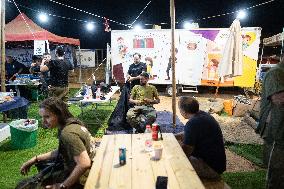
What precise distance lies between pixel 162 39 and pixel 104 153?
11.7 metres

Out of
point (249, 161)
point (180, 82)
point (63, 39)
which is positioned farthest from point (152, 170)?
point (63, 39)

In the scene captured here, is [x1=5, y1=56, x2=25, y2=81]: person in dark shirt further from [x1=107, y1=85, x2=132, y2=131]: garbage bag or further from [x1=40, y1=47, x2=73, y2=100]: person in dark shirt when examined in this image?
[x1=107, y1=85, x2=132, y2=131]: garbage bag

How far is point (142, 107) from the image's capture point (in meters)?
8.22

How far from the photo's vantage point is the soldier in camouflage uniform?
3.39 metres

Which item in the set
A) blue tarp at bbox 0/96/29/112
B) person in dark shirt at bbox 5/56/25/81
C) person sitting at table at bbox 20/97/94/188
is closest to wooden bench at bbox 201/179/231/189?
person sitting at table at bbox 20/97/94/188

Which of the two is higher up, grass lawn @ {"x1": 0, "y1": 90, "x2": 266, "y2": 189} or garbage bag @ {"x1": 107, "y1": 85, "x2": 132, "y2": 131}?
garbage bag @ {"x1": 107, "y1": 85, "x2": 132, "y2": 131}

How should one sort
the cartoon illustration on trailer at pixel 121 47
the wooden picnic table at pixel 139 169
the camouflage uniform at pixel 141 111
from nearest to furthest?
the wooden picnic table at pixel 139 169
the camouflage uniform at pixel 141 111
the cartoon illustration on trailer at pixel 121 47

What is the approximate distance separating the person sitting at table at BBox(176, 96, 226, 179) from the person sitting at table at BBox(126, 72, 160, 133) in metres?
3.39

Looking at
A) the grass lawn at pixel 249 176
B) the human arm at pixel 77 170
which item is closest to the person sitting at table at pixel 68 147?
the human arm at pixel 77 170

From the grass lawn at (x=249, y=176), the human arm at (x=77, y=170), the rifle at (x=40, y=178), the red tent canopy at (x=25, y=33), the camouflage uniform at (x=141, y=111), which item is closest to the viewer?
the human arm at (x=77, y=170)

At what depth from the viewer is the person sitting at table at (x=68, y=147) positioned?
345 centimetres

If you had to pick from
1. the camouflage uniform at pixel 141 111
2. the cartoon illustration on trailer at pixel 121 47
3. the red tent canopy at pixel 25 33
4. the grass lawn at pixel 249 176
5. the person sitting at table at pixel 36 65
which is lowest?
the grass lawn at pixel 249 176

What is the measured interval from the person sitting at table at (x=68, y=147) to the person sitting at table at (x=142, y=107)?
167 inches

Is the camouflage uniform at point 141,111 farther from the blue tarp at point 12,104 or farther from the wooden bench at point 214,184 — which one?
the wooden bench at point 214,184
